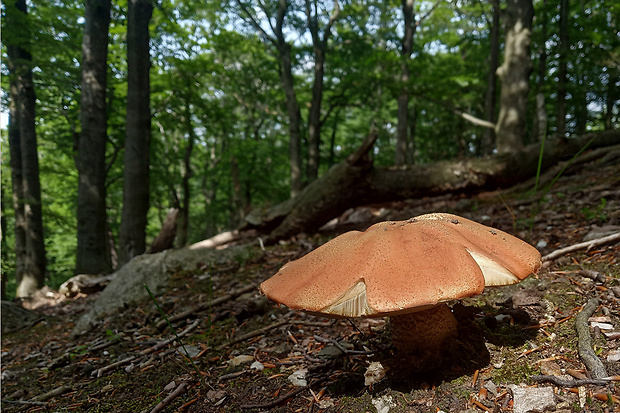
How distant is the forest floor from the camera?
137 centimetres

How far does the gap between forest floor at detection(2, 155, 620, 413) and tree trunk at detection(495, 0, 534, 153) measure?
9.63 feet

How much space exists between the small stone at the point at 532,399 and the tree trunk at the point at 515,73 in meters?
5.90

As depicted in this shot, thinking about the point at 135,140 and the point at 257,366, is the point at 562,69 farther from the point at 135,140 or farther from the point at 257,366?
the point at 257,366

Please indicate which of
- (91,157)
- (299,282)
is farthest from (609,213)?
(91,157)

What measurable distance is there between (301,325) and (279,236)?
3.00 m

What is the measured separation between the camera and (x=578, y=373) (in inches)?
50.8

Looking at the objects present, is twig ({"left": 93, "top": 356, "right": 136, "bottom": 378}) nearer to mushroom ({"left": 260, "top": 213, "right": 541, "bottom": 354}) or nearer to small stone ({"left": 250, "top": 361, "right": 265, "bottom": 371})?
small stone ({"left": 250, "top": 361, "right": 265, "bottom": 371})

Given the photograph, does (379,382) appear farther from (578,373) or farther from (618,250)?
(618,250)

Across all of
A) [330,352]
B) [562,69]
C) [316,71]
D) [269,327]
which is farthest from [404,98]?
[330,352]

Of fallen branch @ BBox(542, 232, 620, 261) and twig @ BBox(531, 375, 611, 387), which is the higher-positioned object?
fallen branch @ BBox(542, 232, 620, 261)

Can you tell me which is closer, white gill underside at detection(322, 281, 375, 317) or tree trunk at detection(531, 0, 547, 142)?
white gill underside at detection(322, 281, 375, 317)

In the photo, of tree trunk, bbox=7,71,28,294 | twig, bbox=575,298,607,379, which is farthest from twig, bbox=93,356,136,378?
tree trunk, bbox=7,71,28,294

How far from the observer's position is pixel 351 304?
3.98 ft

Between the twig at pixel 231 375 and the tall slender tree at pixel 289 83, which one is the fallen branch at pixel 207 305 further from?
the tall slender tree at pixel 289 83
